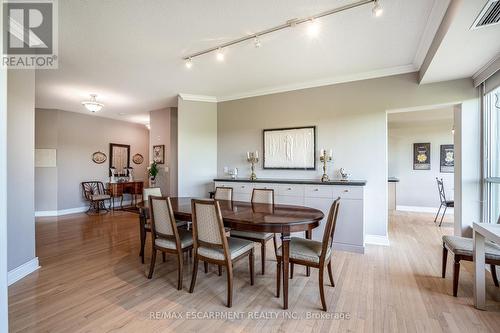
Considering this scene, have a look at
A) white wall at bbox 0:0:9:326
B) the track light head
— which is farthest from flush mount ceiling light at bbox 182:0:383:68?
white wall at bbox 0:0:9:326

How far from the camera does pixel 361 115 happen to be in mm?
3752

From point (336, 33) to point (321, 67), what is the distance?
0.92 metres

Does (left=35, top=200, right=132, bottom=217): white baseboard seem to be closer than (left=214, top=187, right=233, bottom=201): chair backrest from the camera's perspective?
No

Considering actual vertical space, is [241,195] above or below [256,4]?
below

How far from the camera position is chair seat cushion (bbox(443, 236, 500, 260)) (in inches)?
80.4

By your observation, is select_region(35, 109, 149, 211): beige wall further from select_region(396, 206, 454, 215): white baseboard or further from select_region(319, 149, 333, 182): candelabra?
select_region(396, 206, 454, 215): white baseboard

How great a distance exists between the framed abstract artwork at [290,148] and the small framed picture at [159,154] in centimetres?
274

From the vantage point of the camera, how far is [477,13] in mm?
1826

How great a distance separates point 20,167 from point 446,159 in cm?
852

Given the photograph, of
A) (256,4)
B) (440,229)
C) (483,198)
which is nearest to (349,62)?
(256,4)

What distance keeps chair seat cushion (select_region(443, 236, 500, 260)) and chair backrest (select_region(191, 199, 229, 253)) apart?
2175mm

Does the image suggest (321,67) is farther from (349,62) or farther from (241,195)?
(241,195)

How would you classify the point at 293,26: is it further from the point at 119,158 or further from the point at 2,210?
the point at 119,158

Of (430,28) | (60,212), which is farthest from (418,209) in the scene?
(60,212)
